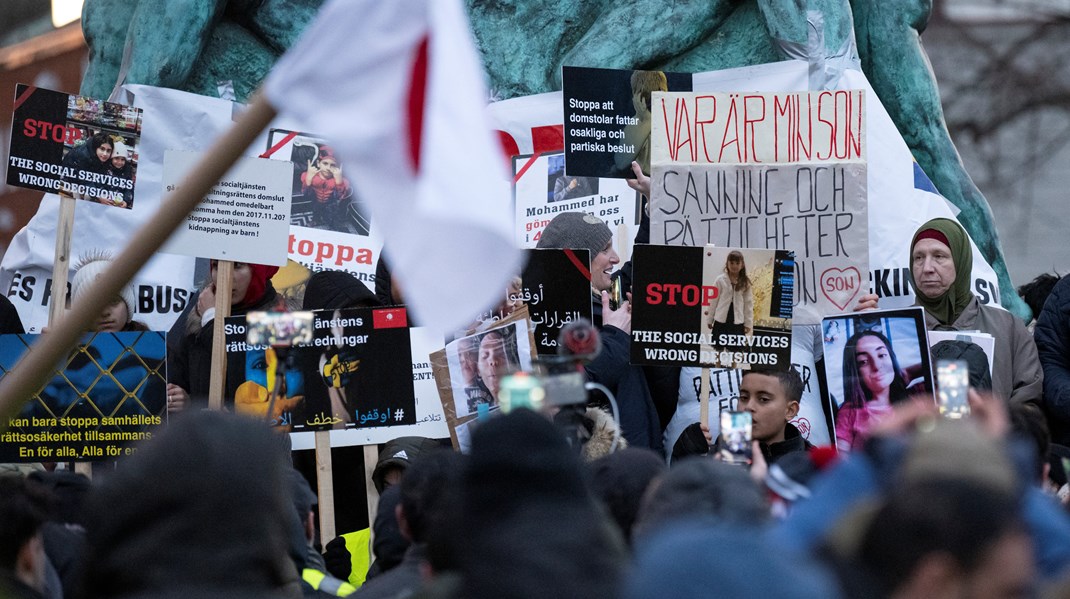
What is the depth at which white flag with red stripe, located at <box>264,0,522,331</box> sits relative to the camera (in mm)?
2605

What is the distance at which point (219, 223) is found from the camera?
21.6 ft

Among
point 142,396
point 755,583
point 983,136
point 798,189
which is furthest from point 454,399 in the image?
point 983,136

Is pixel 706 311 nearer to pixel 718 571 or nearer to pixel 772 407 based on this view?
pixel 772 407

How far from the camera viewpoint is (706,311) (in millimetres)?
6008

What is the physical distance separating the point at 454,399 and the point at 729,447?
201cm

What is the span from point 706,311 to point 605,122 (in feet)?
4.95

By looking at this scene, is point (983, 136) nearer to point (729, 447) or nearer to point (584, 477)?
point (729, 447)

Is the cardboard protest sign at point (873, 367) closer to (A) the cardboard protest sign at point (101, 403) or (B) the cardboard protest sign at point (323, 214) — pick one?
(A) the cardboard protest sign at point (101, 403)

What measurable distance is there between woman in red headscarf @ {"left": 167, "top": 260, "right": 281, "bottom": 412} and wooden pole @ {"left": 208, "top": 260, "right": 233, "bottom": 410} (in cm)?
12

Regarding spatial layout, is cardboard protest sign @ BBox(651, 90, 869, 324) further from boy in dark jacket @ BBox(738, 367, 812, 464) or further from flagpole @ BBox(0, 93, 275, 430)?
flagpole @ BBox(0, 93, 275, 430)

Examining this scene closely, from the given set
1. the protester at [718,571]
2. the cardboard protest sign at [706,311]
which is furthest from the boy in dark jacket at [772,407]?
the protester at [718,571]

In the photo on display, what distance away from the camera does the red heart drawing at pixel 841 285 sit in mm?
6746

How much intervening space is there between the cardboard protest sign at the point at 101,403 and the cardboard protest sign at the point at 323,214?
2131mm

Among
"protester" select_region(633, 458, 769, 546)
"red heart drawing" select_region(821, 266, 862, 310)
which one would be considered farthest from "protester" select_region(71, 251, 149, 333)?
"protester" select_region(633, 458, 769, 546)
